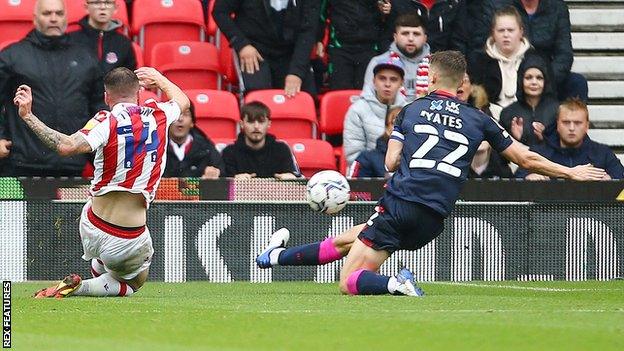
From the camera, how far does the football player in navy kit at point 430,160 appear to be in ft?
35.0

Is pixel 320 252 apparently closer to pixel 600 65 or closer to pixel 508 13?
pixel 508 13

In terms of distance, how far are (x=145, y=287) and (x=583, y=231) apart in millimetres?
4301

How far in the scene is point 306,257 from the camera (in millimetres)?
11406

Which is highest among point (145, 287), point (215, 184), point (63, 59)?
point (63, 59)

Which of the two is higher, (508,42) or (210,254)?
(508,42)

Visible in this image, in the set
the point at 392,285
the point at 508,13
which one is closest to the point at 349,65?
the point at 508,13

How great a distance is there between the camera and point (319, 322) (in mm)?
8336

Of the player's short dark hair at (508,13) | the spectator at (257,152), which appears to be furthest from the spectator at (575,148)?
the spectator at (257,152)

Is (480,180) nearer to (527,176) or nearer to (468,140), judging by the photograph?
(527,176)

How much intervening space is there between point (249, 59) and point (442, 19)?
2.41 metres

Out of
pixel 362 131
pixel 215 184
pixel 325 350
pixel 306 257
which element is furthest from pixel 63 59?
pixel 325 350

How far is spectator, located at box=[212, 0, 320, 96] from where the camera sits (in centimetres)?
1590

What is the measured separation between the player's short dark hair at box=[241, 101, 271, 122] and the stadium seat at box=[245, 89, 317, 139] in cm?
119

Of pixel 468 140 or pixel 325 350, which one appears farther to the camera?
pixel 468 140
